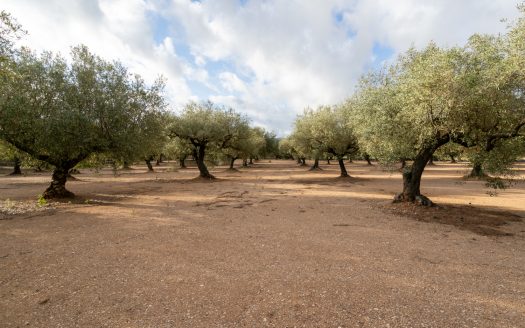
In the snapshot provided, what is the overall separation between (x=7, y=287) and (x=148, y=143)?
1405cm

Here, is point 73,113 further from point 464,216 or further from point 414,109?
point 464,216

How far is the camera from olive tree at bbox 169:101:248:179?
32.2m

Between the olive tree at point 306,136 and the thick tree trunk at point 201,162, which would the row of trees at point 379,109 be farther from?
the olive tree at point 306,136

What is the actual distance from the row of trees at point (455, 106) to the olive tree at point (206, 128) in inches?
796

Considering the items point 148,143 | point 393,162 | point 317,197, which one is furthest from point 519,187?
point 148,143

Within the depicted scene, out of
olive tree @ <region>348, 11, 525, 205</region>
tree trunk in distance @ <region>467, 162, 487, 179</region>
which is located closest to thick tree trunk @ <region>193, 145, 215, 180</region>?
olive tree @ <region>348, 11, 525, 205</region>

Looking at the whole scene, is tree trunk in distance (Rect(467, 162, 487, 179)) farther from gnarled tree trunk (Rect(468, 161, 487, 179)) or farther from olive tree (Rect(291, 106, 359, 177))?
olive tree (Rect(291, 106, 359, 177))

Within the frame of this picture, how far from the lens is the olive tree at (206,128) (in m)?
32.2

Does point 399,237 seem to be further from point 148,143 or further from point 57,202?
point 57,202

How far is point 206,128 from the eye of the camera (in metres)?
32.3

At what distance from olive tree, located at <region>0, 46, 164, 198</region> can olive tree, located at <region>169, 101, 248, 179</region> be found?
1280 centimetres

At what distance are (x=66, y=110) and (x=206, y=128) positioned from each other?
17.1 meters

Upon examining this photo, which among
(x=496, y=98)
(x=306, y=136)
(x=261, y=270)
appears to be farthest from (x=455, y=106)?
(x=306, y=136)

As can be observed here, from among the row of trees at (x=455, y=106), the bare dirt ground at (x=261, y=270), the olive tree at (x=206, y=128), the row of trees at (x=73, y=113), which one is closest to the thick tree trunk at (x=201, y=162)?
the olive tree at (x=206, y=128)
